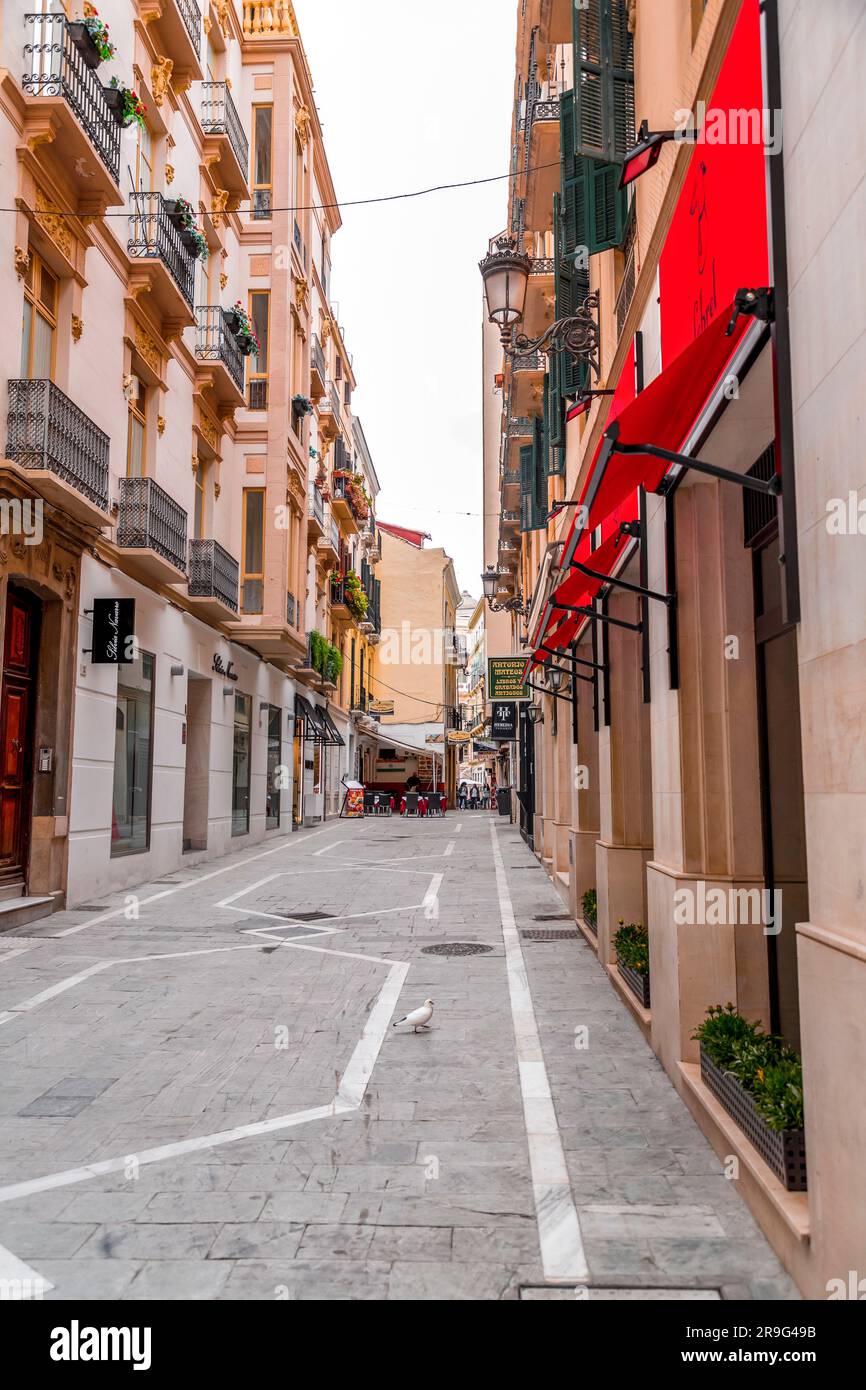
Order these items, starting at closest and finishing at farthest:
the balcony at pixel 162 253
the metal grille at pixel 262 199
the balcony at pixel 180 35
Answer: the balcony at pixel 162 253
the balcony at pixel 180 35
the metal grille at pixel 262 199

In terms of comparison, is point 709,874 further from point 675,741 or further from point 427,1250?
point 427,1250

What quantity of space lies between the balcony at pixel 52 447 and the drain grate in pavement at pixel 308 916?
5515 millimetres

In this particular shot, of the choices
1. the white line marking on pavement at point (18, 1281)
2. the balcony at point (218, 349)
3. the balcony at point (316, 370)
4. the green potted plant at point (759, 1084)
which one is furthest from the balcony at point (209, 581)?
the white line marking on pavement at point (18, 1281)

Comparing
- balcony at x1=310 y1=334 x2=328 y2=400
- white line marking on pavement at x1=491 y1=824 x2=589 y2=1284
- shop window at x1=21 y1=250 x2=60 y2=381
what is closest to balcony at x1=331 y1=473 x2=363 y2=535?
balcony at x1=310 y1=334 x2=328 y2=400

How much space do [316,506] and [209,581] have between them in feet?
48.4

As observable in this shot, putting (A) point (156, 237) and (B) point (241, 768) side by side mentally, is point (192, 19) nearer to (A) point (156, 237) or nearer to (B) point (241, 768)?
(A) point (156, 237)

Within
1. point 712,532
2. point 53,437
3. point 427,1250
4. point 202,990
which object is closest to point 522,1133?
point 427,1250

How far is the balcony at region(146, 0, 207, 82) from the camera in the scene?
53.1 feet

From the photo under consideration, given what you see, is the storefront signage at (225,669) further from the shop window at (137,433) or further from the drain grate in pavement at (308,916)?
the drain grate in pavement at (308,916)

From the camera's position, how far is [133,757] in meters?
16.0

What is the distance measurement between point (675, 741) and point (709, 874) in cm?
76

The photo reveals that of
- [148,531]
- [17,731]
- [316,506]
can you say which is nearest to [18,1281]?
[17,731]

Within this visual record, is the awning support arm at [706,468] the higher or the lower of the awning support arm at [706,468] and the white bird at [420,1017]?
the higher

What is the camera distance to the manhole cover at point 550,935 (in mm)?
11164
